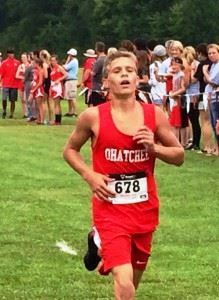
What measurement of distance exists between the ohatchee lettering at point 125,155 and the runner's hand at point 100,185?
0.14 metres

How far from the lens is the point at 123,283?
250 inches

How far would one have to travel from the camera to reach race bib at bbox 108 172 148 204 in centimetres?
660

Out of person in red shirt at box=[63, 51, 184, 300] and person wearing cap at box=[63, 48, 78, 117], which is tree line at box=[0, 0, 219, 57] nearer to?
person wearing cap at box=[63, 48, 78, 117]

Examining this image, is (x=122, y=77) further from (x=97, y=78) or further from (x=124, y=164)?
(x=97, y=78)

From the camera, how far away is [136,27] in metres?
89.8

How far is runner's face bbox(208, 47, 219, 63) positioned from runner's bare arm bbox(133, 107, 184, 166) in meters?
10.3

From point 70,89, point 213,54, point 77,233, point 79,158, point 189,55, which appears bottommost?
point 70,89

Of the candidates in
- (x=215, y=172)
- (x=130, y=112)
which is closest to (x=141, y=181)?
(x=130, y=112)

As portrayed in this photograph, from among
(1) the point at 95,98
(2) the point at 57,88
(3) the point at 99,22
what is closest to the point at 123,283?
(1) the point at 95,98

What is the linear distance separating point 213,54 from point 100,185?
10.8m

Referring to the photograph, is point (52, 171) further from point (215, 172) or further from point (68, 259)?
point (68, 259)

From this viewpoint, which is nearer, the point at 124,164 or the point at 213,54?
the point at 124,164

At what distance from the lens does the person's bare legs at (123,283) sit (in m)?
6.33

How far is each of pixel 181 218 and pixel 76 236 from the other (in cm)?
166
